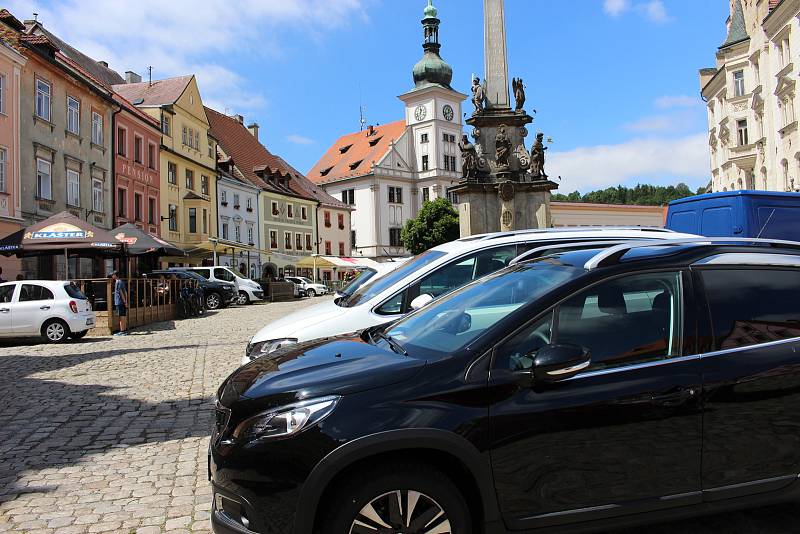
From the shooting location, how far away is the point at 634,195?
12138cm

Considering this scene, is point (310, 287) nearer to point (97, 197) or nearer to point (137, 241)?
point (97, 197)

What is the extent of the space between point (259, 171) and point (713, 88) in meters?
35.3

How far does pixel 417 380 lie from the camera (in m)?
2.99

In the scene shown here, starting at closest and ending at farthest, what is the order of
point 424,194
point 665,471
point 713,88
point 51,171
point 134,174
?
point 665,471, point 51,171, point 134,174, point 713,88, point 424,194

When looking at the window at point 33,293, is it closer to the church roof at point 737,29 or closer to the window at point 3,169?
the window at point 3,169

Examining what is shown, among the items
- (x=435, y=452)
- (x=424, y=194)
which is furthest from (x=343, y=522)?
(x=424, y=194)

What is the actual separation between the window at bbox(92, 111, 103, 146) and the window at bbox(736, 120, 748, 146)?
121 ft

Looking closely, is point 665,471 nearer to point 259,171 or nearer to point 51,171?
point 51,171

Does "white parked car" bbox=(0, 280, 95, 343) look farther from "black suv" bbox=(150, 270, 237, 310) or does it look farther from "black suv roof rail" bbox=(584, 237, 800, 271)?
"black suv roof rail" bbox=(584, 237, 800, 271)

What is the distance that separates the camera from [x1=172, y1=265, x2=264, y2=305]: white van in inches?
1231

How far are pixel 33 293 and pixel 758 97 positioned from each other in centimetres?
3717

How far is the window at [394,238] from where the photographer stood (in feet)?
257

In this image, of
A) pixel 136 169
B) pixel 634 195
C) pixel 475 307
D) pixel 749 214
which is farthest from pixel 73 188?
pixel 634 195

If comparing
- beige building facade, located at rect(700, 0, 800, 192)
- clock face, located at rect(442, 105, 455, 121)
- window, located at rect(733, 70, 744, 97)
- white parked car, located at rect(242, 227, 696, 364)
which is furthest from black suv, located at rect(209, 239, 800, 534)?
clock face, located at rect(442, 105, 455, 121)
